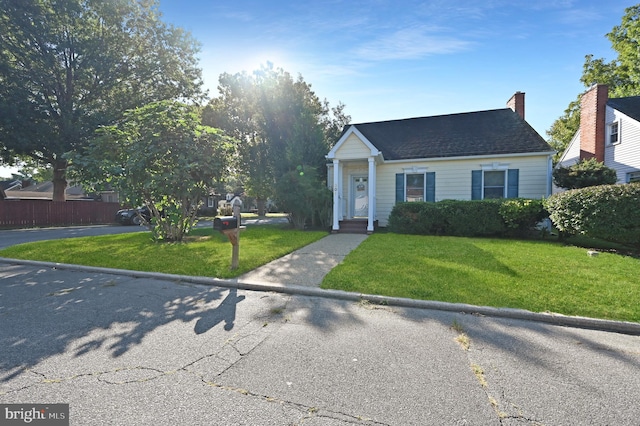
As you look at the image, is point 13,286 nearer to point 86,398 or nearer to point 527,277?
point 86,398

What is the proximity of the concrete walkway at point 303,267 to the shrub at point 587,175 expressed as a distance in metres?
8.81

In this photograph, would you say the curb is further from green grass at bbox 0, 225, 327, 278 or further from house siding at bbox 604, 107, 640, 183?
house siding at bbox 604, 107, 640, 183

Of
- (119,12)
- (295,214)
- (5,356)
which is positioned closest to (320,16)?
(295,214)

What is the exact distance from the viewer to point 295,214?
13961 mm

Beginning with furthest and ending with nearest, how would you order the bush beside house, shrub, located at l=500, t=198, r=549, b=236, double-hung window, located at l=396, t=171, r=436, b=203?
double-hung window, located at l=396, t=171, r=436, b=203, the bush beside house, shrub, located at l=500, t=198, r=549, b=236

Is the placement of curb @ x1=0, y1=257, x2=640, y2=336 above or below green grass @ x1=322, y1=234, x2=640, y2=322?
below

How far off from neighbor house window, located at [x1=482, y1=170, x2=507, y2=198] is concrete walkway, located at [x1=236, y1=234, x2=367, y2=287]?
23.5ft

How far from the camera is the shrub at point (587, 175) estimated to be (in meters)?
10.5

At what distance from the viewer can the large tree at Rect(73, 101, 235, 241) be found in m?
8.65

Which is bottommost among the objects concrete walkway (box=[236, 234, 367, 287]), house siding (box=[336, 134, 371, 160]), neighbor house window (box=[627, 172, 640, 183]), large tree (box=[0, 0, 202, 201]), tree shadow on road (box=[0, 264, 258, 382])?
tree shadow on road (box=[0, 264, 258, 382])

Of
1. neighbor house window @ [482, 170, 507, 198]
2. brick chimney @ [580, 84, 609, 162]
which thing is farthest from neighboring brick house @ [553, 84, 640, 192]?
neighbor house window @ [482, 170, 507, 198]

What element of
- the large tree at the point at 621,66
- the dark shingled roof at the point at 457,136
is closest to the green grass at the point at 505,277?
the dark shingled roof at the point at 457,136

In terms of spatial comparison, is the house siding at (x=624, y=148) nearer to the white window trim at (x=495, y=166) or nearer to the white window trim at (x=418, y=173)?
the white window trim at (x=495, y=166)

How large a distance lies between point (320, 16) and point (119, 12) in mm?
20563
